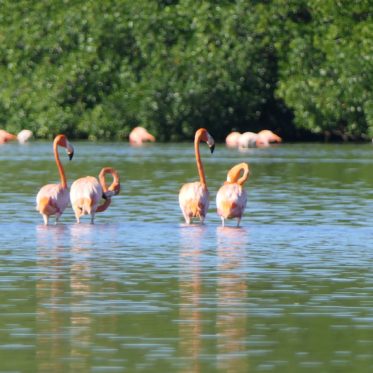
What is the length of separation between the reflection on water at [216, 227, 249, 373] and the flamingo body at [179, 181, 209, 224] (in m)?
1.26

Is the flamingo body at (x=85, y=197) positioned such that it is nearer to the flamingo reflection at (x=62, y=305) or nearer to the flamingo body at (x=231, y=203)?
the flamingo body at (x=231, y=203)

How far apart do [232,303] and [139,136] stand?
3579cm

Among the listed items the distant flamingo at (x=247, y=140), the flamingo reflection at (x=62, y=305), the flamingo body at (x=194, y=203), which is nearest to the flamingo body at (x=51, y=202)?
the flamingo body at (x=194, y=203)

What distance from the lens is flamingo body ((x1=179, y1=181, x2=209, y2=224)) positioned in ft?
63.6

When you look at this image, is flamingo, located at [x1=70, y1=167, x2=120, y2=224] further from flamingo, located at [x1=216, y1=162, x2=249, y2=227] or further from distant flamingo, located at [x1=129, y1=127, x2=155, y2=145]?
distant flamingo, located at [x1=129, y1=127, x2=155, y2=145]

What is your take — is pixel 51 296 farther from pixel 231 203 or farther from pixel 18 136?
pixel 18 136

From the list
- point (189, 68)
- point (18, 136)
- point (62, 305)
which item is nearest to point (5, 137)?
point (18, 136)

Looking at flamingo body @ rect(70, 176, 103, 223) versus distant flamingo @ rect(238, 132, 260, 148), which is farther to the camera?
distant flamingo @ rect(238, 132, 260, 148)

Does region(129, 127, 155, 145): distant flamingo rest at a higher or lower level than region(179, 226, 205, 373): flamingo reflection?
lower

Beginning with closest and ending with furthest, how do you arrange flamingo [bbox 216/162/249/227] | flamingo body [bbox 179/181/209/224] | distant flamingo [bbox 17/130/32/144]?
flamingo [bbox 216/162/249/227], flamingo body [bbox 179/181/209/224], distant flamingo [bbox 17/130/32/144]

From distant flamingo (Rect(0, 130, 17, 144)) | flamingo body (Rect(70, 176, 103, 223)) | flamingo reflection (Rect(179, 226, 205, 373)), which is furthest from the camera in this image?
distant flamingo (Rect(0, 130, 17, 144))

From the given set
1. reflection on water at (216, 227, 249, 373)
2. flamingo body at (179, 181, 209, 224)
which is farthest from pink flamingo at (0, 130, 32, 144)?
reflection on water at (216, 227, 249, 373)

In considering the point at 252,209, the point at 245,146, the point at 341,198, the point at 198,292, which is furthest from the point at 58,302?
the point at 245,146

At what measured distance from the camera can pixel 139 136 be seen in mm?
48156
